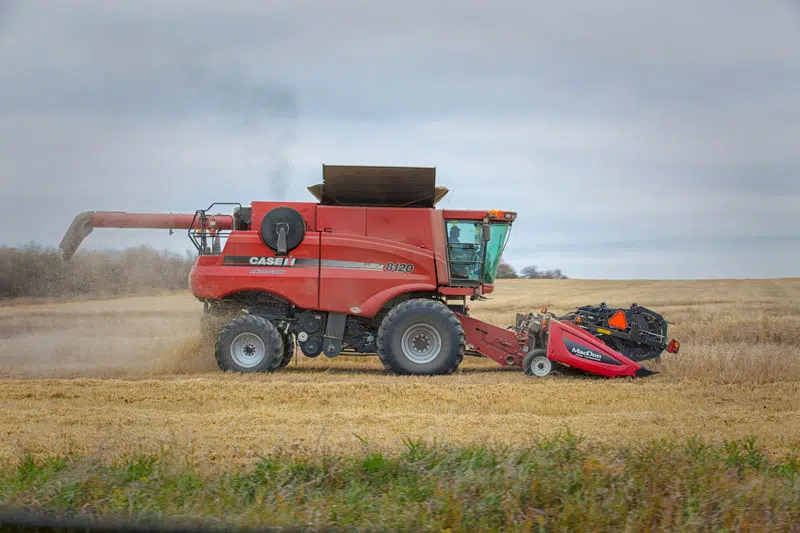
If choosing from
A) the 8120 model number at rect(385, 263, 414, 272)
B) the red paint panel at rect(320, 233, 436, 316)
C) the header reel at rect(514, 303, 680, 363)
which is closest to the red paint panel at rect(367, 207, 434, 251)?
the red paint panel at rect(320, 233, 436, 316)

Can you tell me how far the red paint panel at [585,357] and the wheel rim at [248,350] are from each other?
462 cm

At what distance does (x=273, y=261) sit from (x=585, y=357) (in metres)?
5.24

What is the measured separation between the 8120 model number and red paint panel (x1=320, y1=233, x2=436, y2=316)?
3 centimetres

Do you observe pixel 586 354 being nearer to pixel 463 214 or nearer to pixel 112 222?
pixel 463 214

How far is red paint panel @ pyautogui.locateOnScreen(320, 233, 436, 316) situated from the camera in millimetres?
12484

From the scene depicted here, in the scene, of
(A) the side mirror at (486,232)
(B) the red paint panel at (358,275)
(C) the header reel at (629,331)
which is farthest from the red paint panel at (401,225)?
(C) the header reel at (629,331)

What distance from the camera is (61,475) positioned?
4969mm

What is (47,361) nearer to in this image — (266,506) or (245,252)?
(245,252)

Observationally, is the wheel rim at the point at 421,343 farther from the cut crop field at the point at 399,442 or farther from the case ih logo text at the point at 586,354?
the case ih logo text at the point at 586,354

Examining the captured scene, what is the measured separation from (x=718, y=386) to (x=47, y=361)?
11722 millimetres

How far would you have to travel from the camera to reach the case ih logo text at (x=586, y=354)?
11594mm

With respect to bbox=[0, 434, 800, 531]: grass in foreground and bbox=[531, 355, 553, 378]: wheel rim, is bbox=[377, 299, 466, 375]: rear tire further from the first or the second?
bbox=[0, 434, 800, 531]: grass in foreground

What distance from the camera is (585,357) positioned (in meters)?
11.6

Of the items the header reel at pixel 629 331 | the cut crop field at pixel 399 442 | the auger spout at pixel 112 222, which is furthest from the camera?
the auger spout at pixel 112 222
